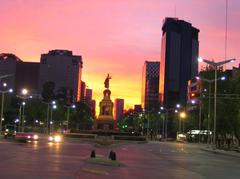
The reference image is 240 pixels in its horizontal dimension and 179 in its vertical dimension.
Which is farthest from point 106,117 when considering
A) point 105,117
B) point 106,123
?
point 106,123

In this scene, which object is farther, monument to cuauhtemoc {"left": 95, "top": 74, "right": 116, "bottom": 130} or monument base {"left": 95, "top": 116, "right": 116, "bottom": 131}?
monument to cuauhtemoc {"left": 95, "top": 74, "right": 116, "bottom": 130}

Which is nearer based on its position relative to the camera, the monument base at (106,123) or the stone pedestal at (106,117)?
the monument base at (106,123)

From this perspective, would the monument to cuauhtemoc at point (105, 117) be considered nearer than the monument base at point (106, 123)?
No

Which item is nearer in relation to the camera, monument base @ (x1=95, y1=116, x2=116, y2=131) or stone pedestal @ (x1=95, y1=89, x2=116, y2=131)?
monument base @ (x1=95, y1=116, x2=116, y2=131)

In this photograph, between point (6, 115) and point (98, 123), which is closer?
point (98, 123)

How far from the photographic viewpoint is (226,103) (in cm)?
8200

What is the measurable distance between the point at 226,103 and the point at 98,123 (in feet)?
148

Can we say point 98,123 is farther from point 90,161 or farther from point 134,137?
point 90,161

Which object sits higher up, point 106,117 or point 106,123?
point 106,117

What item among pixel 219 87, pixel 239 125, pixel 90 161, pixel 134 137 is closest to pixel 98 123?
pixel 134 137

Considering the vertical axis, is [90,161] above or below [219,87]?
below

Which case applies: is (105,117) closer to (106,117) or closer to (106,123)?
(106,117)

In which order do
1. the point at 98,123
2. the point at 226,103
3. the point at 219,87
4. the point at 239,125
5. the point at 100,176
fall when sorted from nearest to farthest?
the point at 100,176, the point at 239,125, the point at 226,103, the point at 219,87, the point at 98,123

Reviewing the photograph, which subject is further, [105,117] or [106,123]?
[105,117]
